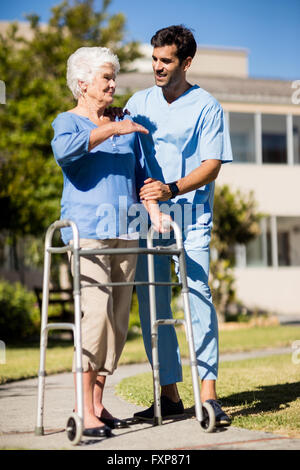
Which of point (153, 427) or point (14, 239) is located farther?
point (14, 239)

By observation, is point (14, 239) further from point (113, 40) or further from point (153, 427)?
point (153, 427)

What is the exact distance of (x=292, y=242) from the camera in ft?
78.1

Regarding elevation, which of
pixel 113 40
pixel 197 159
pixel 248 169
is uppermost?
pixel 113 40

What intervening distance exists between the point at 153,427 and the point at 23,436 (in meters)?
0.72

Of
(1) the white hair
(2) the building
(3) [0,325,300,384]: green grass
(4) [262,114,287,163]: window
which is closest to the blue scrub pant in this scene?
(1) the white hair

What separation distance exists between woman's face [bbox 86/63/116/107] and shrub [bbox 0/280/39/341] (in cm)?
1096

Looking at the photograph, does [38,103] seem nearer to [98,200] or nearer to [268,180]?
[268,180]

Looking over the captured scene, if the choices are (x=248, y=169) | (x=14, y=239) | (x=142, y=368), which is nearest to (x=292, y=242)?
(x=248, y=169)

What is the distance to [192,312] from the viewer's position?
434cm

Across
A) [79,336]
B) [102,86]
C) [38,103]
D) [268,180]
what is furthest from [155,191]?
[268,180]

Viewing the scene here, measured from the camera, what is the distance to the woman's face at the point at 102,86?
4.05 m

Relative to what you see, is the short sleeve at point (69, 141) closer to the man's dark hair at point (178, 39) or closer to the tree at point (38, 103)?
the man's dark hair at point (178, 39)

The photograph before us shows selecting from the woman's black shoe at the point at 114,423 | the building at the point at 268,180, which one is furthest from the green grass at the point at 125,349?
the building at the point at 268,180

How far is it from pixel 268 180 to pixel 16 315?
→ 10988 millimetres
